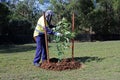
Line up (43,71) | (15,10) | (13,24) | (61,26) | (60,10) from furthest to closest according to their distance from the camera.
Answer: (15,10) → (60,10) → (13,24) → (61,26) → (43,71)

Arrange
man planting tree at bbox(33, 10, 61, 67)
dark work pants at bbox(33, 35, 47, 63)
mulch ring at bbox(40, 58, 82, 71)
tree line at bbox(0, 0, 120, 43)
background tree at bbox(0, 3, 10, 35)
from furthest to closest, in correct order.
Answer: tree line at bbox(0, 0, 120, 43) < background tree at bbox(0, 3, 10, 35) < dark work pants at bbox(33, 35, 47, 63) < man planting tree at bbox(33, 10, 61, 67) < mulch ring at bbox(40, 58, 82, 71)

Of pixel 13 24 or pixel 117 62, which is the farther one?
pixel 13 24

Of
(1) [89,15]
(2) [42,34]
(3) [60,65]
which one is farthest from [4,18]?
(3) [60,65]

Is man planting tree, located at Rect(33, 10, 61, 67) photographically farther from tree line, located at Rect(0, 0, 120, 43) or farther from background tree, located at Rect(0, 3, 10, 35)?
tree line, located at Rect(0, 0, 120, 43)

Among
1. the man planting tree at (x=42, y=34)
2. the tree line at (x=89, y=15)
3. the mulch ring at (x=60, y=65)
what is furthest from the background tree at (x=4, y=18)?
the mulch ring at (x=60, y=65)

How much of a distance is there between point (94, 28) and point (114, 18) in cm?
420

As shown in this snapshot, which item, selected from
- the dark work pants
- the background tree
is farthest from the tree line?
the dark work pants

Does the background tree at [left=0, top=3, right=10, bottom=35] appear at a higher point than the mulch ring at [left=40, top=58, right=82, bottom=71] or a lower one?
higher

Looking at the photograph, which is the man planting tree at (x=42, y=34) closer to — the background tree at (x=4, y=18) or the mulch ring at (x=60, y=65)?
the mulch ring at (x=60, y=65)

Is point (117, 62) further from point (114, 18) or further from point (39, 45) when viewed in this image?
point (114, 18)

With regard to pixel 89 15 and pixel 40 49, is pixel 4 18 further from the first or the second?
pixel 40 49

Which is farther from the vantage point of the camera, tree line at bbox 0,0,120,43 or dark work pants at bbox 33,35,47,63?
tree line at bbox 0,0,120,43

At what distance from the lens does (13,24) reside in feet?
141

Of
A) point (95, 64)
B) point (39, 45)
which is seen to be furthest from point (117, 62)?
point (39, 45)
